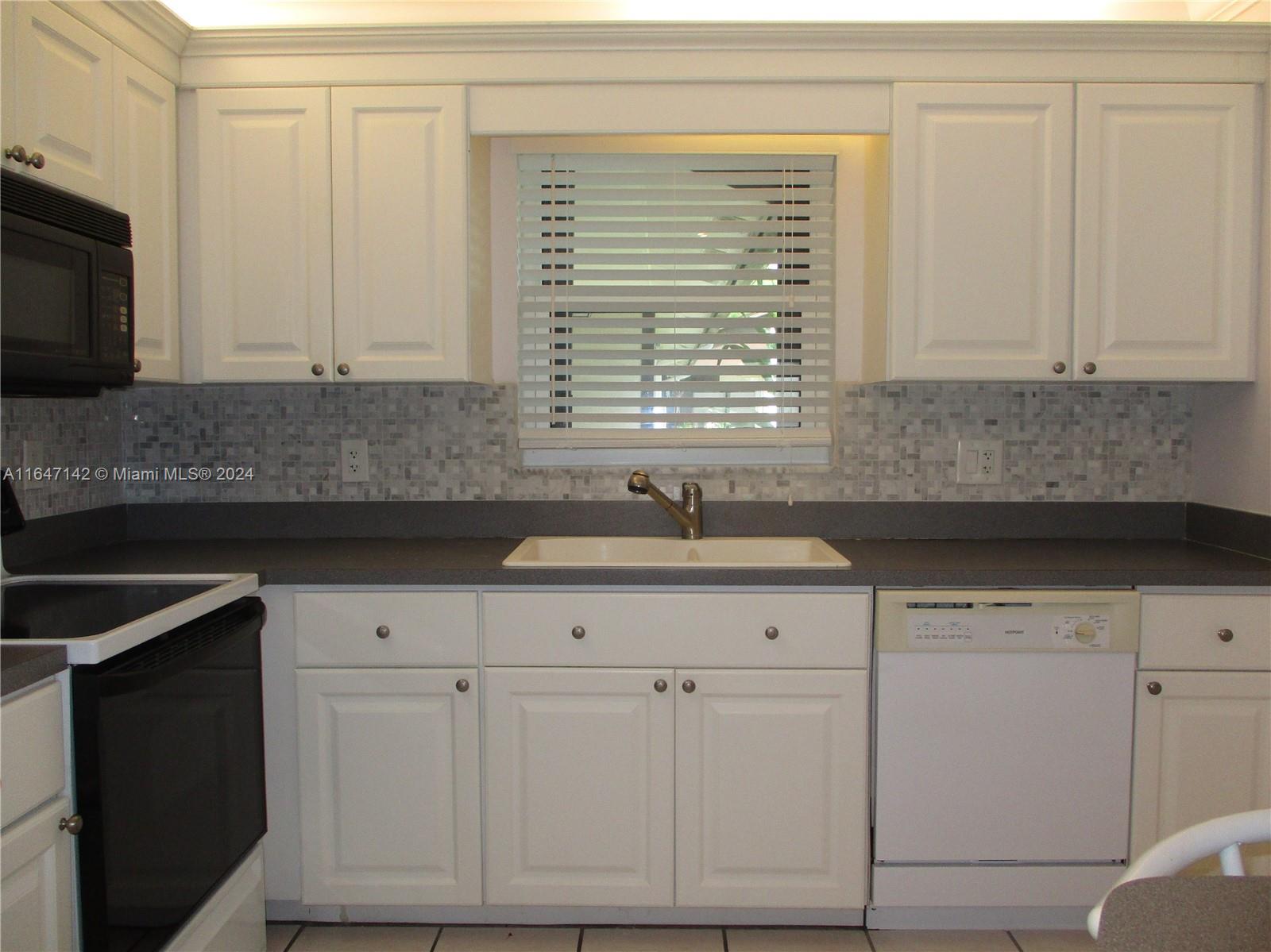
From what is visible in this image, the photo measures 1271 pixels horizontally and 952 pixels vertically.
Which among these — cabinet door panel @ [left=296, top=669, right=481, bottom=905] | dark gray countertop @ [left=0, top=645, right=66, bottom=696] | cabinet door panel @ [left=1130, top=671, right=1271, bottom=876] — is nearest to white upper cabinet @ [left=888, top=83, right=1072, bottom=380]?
cabinet door panel @ [left=1130, top=671, right=1271, bottom=876]

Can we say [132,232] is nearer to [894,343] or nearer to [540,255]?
[540,255]

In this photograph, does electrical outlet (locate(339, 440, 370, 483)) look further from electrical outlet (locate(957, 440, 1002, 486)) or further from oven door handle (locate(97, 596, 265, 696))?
electrical outlet (locate(957, 440, 1002, 486))

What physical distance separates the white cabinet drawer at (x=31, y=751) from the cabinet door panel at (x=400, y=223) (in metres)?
1.08

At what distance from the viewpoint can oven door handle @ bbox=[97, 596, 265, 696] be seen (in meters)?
1.36

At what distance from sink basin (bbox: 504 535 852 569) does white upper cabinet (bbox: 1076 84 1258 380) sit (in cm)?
87

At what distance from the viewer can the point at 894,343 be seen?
2133 mm

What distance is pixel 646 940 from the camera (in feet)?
6.47

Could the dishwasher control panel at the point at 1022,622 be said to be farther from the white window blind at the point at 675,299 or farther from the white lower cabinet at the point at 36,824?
the white lower cabinet at the point at 36,824

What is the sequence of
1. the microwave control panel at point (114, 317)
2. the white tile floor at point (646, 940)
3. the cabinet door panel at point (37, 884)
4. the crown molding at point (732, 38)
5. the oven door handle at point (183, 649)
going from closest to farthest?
the cabinet door panel at point (37, 884) → the oven door handle at point (183, 649) → the microwave control panel at point (114, 317) → the white tile floor at point (646, 940) → the crown molding at point (732, 38)

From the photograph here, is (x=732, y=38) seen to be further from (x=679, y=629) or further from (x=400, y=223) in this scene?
(x=679, y=629)

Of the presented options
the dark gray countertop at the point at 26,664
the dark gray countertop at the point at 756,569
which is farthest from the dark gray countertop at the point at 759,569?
the dark gray countertop at the point at 26,664

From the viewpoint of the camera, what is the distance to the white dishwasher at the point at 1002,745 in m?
1.89

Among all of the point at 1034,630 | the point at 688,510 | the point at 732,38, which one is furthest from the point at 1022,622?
the point at 732,38

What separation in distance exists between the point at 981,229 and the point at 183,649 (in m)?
1.93
